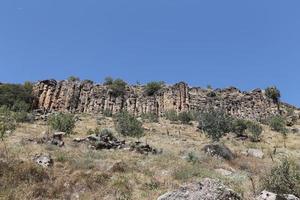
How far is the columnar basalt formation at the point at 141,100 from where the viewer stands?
64.8m

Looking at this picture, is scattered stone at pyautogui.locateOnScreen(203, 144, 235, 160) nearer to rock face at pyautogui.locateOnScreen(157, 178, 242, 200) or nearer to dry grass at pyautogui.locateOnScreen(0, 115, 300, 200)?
dry grass at pyautogui.locateOnScreen(0, 115, 300, 200)

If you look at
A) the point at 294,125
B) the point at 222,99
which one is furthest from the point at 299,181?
the point at 222,99

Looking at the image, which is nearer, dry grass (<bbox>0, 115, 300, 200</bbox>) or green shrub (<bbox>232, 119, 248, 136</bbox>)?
dry grass (<bbox>0, 115, 300, 200</bbox>)

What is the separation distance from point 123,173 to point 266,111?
192 ft

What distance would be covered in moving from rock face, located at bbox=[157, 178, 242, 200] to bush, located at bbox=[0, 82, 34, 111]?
166 ft

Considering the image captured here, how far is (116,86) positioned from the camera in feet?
229

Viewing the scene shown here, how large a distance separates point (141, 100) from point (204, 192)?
5832cm

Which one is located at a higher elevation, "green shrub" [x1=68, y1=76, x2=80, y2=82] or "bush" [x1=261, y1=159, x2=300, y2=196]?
"green shrub" [x1=68, y1=76, x2=80, y2=82]

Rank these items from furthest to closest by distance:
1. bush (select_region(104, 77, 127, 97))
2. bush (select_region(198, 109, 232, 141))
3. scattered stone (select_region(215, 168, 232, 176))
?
bush (select_region(104, 77, 127, 97)) < bush (select_region(198, 109, 232, 141)) < scattered stone (select_region(215, 168, 232, 176))

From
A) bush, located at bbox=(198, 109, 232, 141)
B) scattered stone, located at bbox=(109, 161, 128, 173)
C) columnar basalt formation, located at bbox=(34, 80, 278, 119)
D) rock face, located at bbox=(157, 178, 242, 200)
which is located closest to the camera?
rock face, located at bbox=(157, 178, 242, 200)

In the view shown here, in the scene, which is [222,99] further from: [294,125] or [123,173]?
[123,173]

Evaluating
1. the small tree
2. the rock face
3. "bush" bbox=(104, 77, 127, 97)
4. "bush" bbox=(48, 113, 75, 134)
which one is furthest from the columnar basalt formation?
the rock face

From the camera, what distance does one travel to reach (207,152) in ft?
79.4

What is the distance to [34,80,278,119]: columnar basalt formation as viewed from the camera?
64812mm
